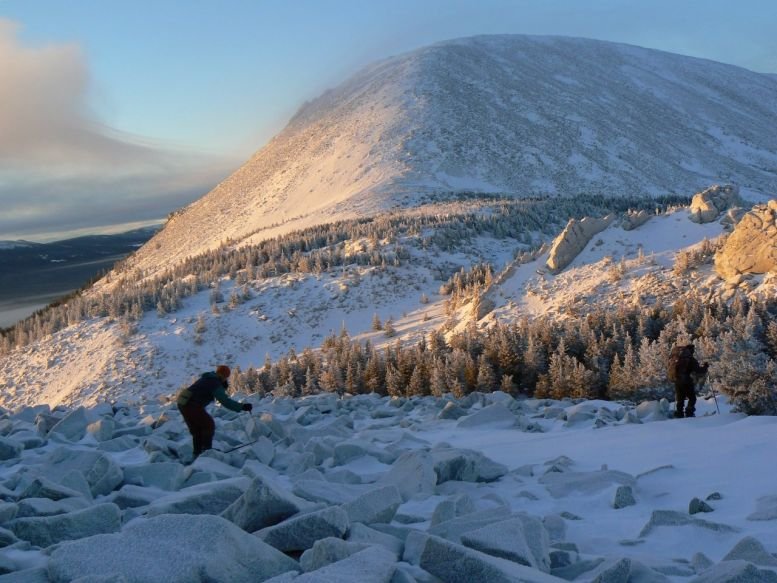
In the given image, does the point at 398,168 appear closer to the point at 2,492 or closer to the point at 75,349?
the point at 75,349

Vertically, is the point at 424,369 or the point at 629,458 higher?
the point at 629,458

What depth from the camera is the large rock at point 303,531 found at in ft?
15.0

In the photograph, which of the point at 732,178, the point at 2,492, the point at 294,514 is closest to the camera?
the point at 294,514

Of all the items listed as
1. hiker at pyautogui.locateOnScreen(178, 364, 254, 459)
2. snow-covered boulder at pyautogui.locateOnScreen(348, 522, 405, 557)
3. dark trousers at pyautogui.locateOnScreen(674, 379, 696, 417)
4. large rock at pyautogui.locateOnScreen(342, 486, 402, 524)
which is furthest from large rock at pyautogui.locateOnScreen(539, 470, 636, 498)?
dark trousers at pyautogui.locateOnScreen(674, 379, 696, 417)

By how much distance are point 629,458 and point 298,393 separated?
1843cm

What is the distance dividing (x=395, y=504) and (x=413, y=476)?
142 centimetres

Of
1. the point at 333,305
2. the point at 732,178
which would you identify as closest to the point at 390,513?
the point at 333,305

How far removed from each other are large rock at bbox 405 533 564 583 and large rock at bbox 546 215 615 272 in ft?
92.0

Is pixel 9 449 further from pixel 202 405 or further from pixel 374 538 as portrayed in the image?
pixel 374 538

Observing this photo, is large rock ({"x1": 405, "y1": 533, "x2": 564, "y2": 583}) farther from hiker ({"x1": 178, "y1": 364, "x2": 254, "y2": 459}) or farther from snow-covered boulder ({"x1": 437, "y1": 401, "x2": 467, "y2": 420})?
snow-covered boulder ({"x1": 437, "y1": 401, "x2": 467, "y2": 420})

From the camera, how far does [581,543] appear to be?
5477mm

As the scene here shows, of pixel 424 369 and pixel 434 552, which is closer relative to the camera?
pixel 434 552

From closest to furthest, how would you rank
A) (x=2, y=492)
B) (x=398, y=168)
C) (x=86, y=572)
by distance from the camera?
(x=86, y=572) < (x=2, y=492) < (x=398, y=168)

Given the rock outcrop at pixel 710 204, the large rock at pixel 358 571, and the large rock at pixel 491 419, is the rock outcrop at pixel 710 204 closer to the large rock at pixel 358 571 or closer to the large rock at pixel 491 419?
the large rock at pixel 491 419
